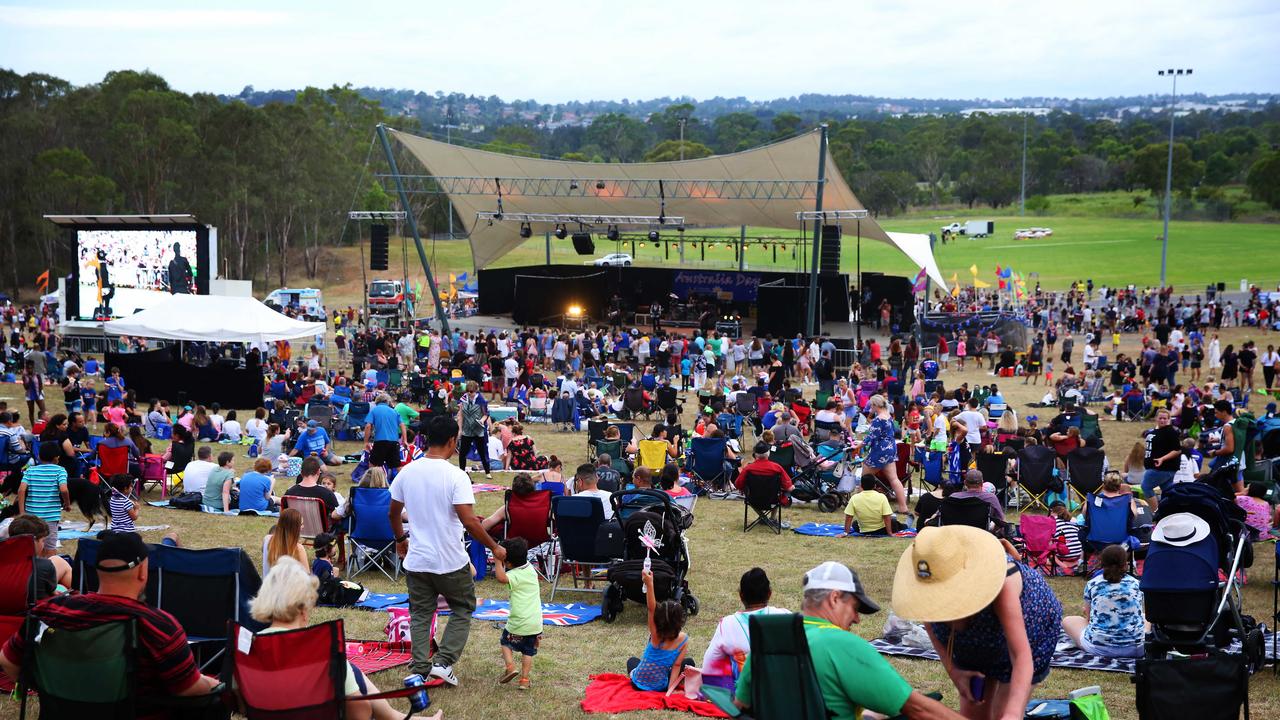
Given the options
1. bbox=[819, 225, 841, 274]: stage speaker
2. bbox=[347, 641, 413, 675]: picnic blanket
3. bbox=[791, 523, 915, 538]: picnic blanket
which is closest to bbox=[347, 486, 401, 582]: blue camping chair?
bbox=[347, 641, 413, 675]: picnic blanket

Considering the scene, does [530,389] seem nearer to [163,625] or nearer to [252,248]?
[163,625]

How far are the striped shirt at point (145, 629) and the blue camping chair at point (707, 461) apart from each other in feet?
27.2

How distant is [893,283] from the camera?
3125 centimetres

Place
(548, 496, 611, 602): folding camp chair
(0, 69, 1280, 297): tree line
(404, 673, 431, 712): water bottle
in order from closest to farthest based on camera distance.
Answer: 1. (404, 673, 431, 712): water bottle
2. (548, 496, 611, 602): folding camp chair
3. (0, 69, 1280, 297): tree line

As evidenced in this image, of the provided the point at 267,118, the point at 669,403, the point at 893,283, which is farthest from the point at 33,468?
the point at 267,118

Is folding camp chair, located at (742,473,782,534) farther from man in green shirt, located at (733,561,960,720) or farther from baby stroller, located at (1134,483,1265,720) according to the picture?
man in green shirt, located at (733,561,960,720)

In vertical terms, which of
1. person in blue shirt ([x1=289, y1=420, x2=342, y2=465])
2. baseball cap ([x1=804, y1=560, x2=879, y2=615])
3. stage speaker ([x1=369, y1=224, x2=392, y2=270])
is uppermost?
stage speaker ([x1=369, y1=224, x2=392, y2=270])

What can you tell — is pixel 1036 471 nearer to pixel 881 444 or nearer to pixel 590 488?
pixel 881 444

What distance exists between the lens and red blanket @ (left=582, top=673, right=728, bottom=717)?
18.0ft

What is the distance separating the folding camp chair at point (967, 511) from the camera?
830cm

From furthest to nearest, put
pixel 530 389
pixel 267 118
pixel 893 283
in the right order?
pixel 267 118, pixel 893 283, pixel 530 389

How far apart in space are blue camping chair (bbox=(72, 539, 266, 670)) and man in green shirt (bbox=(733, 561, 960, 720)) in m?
2.73

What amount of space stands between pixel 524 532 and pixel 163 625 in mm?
3748

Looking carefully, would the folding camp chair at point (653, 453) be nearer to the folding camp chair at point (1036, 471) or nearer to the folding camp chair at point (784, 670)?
the folding camp chair at point (1036, 471)
